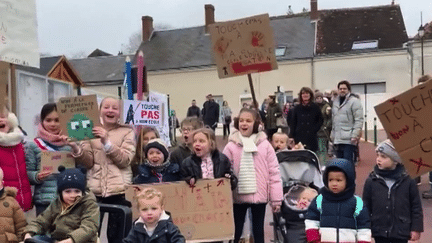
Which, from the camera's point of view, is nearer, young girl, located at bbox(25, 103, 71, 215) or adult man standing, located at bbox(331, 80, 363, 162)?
young girl, located at bbox(25, 103, 71, 215)

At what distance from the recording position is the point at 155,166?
562 centimetres

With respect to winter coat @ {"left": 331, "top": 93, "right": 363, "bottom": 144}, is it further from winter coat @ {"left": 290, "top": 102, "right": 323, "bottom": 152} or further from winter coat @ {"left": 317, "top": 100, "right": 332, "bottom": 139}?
winter coat @ {"left": 317, "top": 100, "right": 332, "bottom": 139}

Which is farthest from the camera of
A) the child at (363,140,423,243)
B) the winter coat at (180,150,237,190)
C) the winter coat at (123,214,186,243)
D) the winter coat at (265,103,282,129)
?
the winter coat at (265,103,282,129)

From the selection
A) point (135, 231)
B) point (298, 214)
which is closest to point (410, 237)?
point (298, 214)

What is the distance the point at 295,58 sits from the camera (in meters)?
35.3

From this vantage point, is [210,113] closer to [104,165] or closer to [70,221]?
[104,165]

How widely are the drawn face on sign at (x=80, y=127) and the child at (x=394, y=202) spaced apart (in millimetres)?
2646

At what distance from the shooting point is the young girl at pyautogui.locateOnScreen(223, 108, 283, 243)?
606 centimetres

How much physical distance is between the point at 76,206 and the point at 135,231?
56 centimetres

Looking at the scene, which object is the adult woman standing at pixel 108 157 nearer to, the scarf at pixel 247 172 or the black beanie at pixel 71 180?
the black beanie at pixel 71 180

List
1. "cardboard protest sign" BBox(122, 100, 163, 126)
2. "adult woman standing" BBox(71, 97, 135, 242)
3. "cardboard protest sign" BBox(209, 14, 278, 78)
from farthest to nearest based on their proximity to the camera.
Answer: "cardboard protest sign" BBox(209, 14, 278, 78) < "cardboard protest sign" BBox(122, 100, 163, 126) < "adult woman standing" BBox(71, 97, 135, 242)

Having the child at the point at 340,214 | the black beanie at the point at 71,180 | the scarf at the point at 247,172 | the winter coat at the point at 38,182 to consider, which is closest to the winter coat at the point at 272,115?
the scarf at the point at 247,172

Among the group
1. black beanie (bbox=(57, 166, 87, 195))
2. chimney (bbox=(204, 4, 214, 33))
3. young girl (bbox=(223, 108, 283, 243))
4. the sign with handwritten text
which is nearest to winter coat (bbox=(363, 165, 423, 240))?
young girl (bbox=(223, 108, 283, 243))

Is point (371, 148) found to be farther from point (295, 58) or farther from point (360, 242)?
point (295, 58)
